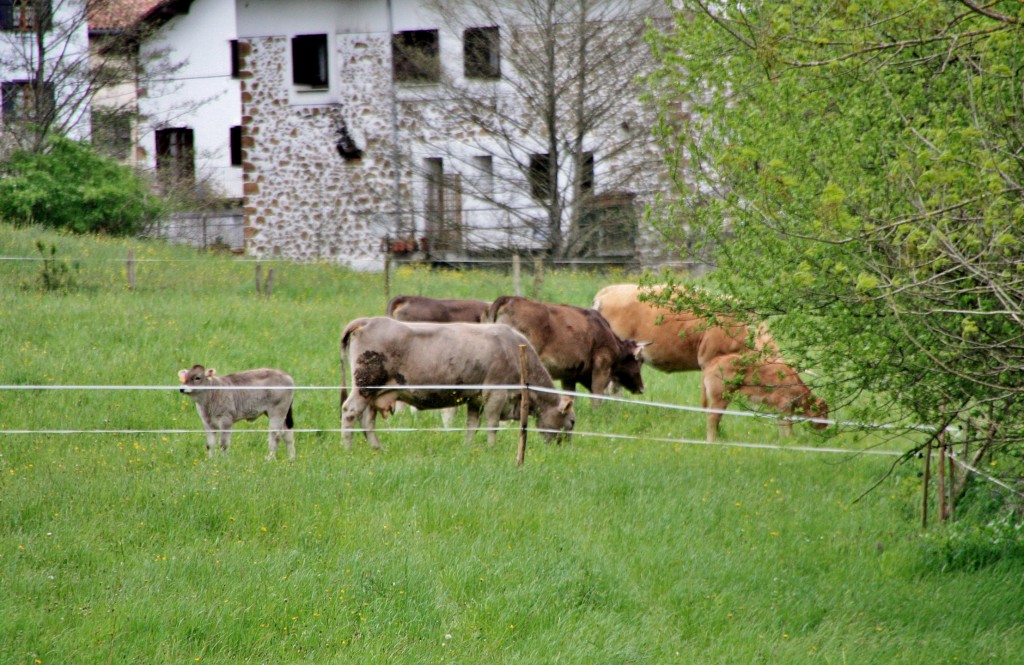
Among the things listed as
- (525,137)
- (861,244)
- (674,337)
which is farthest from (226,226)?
(861,244)

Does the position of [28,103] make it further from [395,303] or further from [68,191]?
[395,303]

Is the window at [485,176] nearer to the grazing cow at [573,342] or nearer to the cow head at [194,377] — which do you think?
the grazing cow at [573,342]

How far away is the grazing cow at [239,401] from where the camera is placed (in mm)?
12000

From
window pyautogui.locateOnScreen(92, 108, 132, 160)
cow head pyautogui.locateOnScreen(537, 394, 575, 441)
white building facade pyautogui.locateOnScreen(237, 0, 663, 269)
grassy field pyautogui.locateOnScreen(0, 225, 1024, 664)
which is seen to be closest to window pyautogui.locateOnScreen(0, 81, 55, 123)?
window pyautogui.locateOnScreen(92, 108, 132, 160)

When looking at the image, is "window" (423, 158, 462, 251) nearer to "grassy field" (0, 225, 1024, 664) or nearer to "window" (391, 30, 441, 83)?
"window" (391, 30, 441, 83)

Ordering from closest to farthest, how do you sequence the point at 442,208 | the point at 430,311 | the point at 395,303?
1. the point at 430,311
2. the point at 395,303
3. the point at 442,208

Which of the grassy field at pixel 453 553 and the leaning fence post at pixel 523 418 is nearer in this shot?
the grassy field at pixel 453 553

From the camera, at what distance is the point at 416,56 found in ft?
94.8

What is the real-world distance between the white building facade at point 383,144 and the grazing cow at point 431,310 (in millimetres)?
11536

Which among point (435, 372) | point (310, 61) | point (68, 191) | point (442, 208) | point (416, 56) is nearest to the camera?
point (435, 372)

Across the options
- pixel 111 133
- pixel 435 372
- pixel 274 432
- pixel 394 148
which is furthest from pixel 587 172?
→ pixel 274 432

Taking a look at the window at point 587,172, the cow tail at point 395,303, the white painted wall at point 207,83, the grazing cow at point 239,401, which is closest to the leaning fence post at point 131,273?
the cow tail at point 395,303

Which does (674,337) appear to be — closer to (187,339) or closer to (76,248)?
(187,339)

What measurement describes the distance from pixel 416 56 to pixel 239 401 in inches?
722
